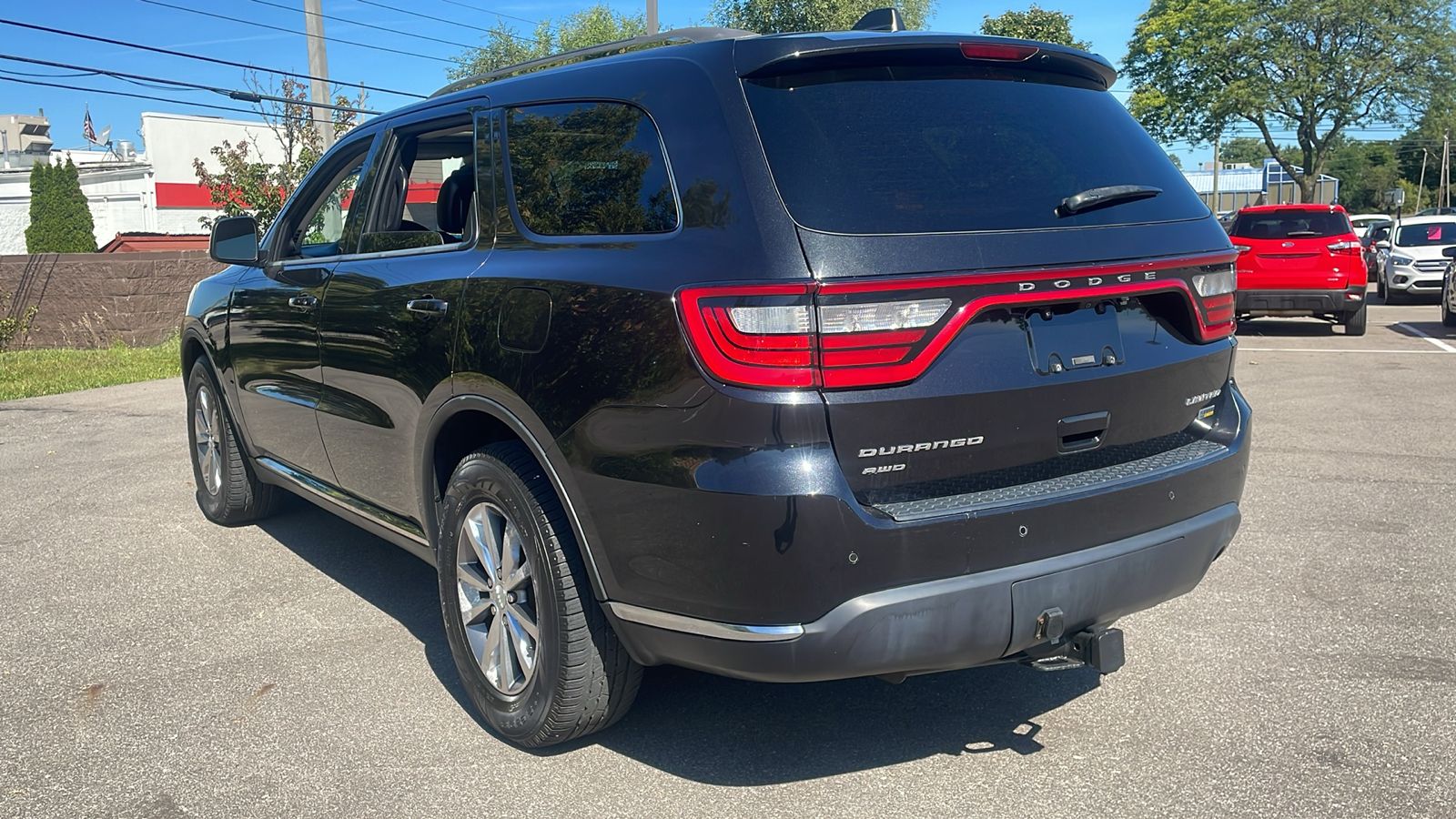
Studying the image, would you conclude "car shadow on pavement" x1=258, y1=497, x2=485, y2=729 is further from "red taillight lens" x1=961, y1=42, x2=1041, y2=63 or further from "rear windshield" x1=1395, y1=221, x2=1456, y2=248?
"rear windshield" x1=1395, y1=221, x2=1456, y2=248

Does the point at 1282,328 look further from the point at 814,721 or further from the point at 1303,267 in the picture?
the point at 814,721

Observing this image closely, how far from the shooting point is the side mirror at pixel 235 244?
16.7ft

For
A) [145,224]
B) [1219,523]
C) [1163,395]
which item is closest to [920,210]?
[1163,395]

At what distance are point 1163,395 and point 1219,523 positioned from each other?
409 millimetres

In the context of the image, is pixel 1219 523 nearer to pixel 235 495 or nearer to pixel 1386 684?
pixel 1386 684

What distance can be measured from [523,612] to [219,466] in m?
3.36

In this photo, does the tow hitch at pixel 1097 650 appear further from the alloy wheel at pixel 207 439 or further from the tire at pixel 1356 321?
the tire at pixel 1356 321

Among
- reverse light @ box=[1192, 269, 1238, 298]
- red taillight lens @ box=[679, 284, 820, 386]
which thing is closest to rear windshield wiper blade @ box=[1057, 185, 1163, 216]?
reverse light @ box=[1192, 269, 1238, 298]

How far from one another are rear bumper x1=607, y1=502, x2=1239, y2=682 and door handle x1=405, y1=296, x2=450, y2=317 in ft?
3.77

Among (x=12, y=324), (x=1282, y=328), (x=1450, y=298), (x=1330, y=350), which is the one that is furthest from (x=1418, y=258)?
(x=12, y=324)

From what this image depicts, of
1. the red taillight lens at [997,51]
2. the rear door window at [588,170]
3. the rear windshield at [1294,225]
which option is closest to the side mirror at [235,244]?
the rear door window at [588,170]

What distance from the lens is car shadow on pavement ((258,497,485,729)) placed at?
4.35 meters

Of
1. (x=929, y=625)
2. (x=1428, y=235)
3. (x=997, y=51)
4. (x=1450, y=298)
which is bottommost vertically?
(x=1450, y=298)

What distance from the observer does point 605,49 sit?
3.84 m
